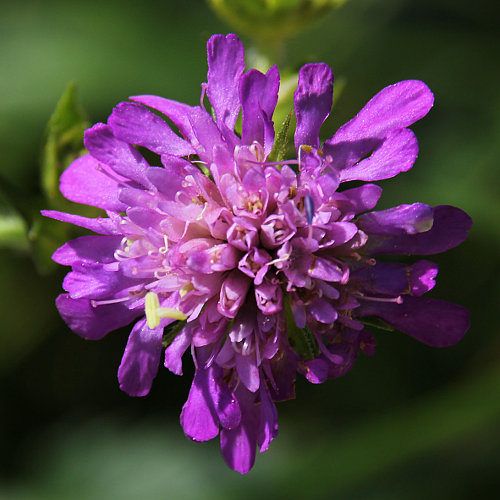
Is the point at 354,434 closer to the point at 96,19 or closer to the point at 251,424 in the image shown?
the point at 251,424

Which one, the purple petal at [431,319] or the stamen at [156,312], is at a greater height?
the stamen at [156,312]

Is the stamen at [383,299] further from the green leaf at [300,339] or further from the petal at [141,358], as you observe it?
the petal at [141,358]

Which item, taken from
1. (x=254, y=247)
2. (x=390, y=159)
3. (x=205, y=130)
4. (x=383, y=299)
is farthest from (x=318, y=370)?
(x=205, y=130)

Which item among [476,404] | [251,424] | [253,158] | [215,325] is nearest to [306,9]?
[253,158]

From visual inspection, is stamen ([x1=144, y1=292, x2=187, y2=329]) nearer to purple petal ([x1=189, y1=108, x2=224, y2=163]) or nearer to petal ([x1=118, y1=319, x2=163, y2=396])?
petal ([x1=118, y1=319, x2=163, y2=396])

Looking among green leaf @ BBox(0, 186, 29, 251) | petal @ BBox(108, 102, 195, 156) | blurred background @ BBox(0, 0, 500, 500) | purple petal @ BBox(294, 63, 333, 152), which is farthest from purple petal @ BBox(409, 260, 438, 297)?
green leaf @ BBox(0, 186, 29, 251)

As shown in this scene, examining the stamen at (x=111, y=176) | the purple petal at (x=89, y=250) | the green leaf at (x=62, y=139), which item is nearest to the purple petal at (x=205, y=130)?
the stamen at (x=111, y=176)

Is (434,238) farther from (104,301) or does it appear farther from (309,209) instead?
(104,301)
